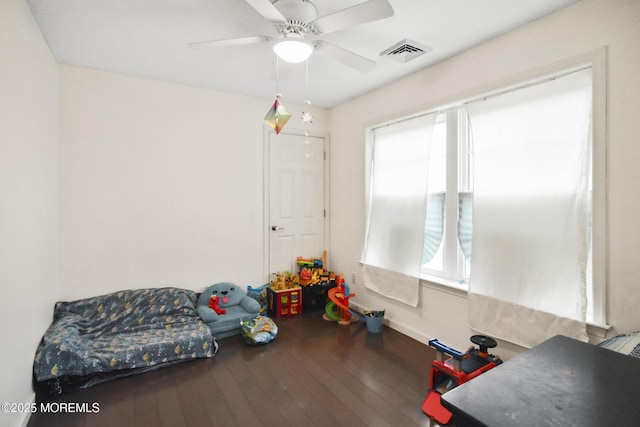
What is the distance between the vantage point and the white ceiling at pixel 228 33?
198 cm

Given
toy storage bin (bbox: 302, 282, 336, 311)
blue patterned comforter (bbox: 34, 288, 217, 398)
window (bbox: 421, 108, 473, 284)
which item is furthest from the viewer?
toy storage bin (bbox: 302, 282, 336, 311)

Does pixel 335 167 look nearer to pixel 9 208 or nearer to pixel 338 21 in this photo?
pixel 338 21

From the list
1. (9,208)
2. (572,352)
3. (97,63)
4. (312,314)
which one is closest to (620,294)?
(572,352)

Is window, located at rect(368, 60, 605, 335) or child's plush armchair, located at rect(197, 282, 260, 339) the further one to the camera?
child's plush armchair, located at rect(197, 282, 260, 339)

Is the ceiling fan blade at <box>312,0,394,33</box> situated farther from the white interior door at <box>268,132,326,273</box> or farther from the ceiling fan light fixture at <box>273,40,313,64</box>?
the white interior door at <box>268,132,326,273</box>

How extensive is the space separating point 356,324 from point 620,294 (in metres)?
2.27

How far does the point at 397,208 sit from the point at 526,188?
1271 millimetres

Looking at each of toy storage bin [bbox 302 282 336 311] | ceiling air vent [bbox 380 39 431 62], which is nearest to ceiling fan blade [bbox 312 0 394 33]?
ceiling air vent [bbox 380 39 431 62]

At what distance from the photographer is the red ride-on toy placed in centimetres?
190

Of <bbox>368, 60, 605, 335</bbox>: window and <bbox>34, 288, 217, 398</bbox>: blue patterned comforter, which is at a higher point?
<bbox>368, 60, 605, 335</bbox>: window

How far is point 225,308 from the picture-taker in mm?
3414

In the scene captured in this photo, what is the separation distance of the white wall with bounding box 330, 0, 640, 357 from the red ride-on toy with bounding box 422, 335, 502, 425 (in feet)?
1.33

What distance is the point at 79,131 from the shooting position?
291 cm

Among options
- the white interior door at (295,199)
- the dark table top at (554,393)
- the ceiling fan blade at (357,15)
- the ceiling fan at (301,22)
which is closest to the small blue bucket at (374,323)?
the white interior door at (295,199)
